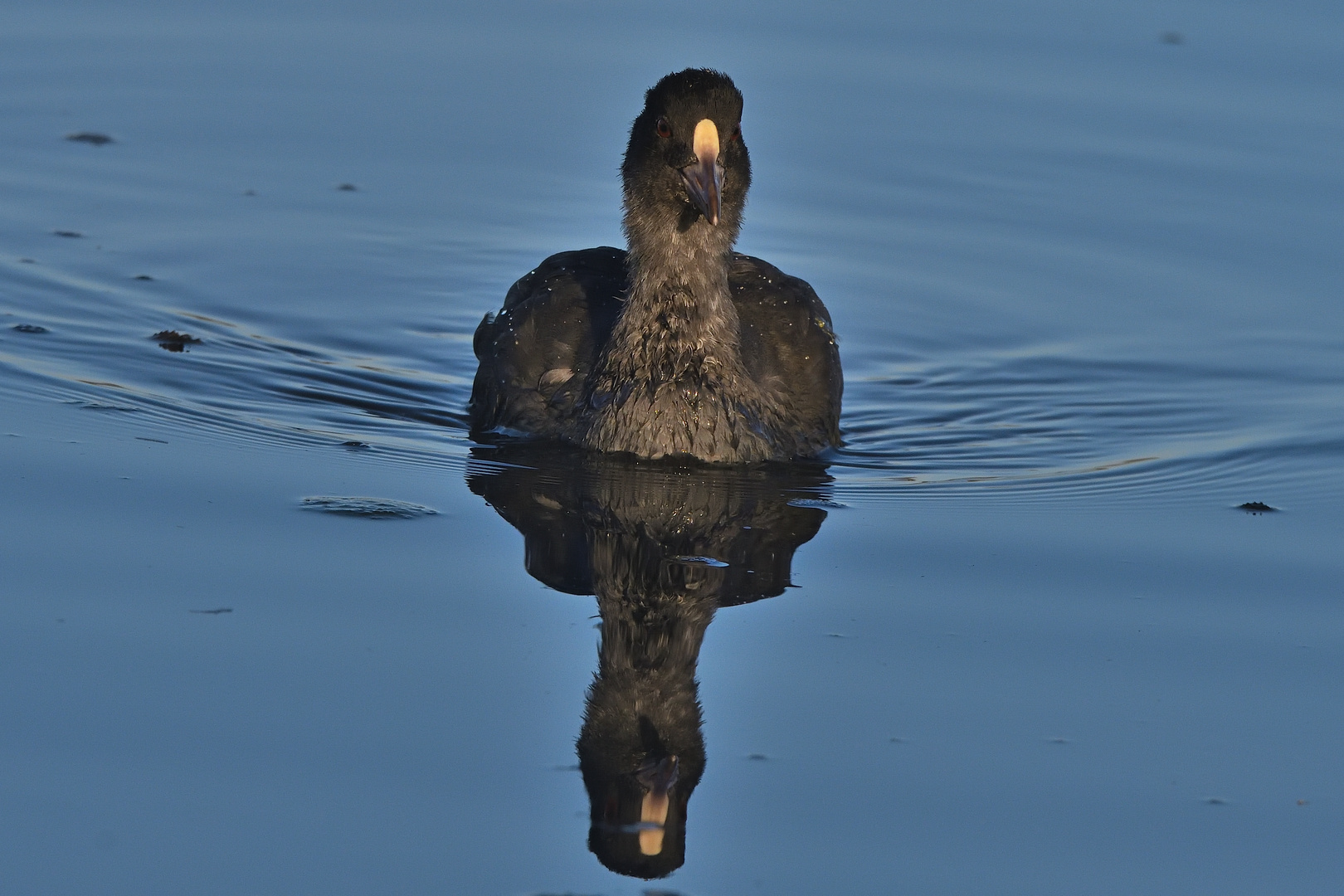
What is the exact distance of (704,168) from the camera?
Answer: 28.1 feet

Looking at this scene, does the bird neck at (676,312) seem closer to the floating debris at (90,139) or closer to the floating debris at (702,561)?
the floating debris at (702,561)

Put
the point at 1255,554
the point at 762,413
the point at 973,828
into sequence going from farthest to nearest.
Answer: the point at 762,413
the point at 1255,554
the point at 973,828

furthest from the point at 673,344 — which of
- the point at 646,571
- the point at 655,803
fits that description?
the point at 655,803

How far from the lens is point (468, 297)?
1203 cm

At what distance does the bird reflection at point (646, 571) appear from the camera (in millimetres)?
5559

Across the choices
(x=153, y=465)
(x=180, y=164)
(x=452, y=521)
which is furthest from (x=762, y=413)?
(x=180, y=164)

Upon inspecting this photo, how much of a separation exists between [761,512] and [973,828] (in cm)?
291

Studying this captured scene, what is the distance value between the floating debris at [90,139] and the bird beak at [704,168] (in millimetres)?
6542

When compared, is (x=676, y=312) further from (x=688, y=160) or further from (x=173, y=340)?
(x=173, y=340)

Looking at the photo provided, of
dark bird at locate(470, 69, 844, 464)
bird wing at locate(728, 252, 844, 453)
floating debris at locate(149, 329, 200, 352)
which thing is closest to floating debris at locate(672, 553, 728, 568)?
dark bird at locate(470, 69, 844, 464)

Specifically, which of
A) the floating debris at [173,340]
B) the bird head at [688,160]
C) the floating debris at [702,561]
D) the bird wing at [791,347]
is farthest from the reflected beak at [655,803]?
the floating debris at [173,340]

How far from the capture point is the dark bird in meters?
8.70

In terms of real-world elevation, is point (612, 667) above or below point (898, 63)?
below

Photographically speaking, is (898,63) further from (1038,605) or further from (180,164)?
(1038,605)
